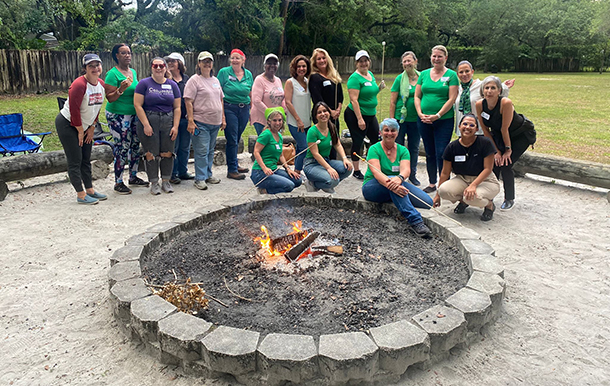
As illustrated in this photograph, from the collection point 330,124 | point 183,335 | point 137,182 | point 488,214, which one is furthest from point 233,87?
point 183,335

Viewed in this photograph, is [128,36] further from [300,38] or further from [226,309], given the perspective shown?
[226,309]

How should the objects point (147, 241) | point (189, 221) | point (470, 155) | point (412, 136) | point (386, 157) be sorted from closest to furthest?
point (147, 241)
point (189, 221)
point (386, 157)
point (470, 155)
point (412, 136)

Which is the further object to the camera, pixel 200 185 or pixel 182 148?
pixel 182 148

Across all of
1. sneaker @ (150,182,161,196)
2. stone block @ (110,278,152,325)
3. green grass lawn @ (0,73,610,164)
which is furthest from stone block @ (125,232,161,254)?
green grass lawn @ (0,73,610,164)

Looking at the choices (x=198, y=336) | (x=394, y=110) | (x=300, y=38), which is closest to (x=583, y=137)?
(x=394, y=110)

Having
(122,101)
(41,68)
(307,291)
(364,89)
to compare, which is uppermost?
(41,68)

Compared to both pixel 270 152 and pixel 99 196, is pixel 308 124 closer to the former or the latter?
pixel 270 152

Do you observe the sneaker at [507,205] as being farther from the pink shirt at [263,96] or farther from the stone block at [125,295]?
the stone block at [125,295]

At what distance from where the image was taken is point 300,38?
1093 inches

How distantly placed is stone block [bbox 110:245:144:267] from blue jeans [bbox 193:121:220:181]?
2790 mm

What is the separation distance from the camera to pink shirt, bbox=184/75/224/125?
6.24 meters

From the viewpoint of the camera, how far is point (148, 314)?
295cm

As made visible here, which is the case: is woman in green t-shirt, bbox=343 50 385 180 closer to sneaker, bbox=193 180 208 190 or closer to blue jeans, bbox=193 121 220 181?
blue jeans, bbox=193 121 220 181

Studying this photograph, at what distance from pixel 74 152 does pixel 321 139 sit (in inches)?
121
